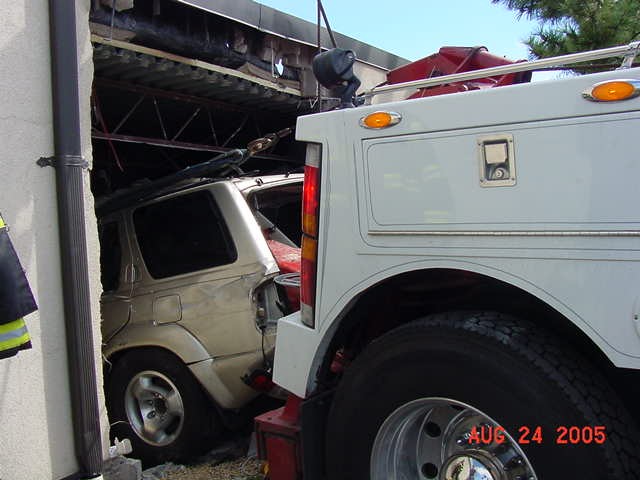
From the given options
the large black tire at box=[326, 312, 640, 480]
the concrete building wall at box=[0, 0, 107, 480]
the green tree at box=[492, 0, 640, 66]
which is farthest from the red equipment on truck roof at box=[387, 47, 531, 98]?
the green tree at box=[492, 0, 640, 66]

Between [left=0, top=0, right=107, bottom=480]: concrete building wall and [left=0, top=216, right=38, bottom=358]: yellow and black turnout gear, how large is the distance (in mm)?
487

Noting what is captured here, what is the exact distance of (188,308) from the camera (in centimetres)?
416

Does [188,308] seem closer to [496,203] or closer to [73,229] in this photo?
[73,229]

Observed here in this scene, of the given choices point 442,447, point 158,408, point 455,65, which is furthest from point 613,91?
point 158,408

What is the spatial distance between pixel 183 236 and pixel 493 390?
297 centimetres

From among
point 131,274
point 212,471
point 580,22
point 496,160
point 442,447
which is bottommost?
point 212,471

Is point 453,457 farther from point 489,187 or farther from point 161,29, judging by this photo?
point 161,29

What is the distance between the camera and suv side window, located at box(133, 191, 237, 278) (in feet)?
13.8

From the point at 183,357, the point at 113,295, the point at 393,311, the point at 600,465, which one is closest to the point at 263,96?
the point at 113,295

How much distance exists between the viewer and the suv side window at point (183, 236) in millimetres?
4195

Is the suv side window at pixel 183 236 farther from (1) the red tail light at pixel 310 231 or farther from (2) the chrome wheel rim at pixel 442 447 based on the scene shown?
(2) the chrome wheel rim at pixel 442 447

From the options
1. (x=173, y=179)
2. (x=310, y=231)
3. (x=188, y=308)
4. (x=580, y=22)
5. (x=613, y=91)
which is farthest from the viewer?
(x=580, y=22)

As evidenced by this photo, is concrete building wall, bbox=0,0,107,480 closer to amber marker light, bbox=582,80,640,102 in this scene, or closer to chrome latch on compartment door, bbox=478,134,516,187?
chrome latch on compartment door, bbox=478,134,516,187

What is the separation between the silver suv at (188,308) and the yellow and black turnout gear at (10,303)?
5.52ft
